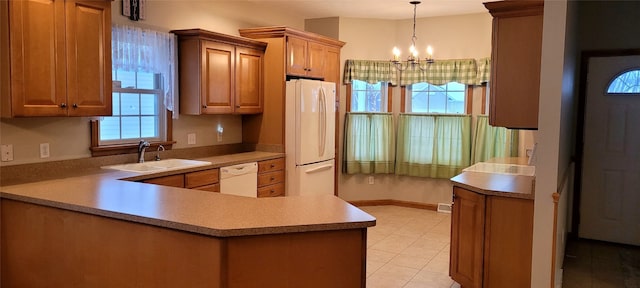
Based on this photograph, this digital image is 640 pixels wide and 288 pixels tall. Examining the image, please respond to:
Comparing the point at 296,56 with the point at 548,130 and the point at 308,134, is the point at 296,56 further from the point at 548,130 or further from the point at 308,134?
the point at 548,130

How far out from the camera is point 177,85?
4.69 m

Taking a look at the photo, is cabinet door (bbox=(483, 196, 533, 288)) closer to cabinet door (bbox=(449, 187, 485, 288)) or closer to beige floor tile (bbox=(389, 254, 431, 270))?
cabinet door (bbox=(449, 187, 485, 288))

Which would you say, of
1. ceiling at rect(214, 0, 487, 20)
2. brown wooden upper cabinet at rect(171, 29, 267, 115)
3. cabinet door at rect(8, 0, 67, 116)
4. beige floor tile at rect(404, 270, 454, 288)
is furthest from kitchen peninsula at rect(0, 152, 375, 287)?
ceiling at rect(214, 0, 487, 20)

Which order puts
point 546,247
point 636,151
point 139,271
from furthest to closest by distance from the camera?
1. point 636,151
2. point 546,247
3. point 139,271

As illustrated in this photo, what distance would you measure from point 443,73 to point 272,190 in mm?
2756

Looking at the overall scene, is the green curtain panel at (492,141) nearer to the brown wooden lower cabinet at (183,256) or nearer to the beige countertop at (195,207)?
the beige countertop at (195,207)

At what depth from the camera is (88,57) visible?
3445 mm

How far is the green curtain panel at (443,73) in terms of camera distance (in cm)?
618

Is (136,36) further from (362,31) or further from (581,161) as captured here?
(581,161)

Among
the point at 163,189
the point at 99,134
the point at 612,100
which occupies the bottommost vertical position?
the point at 163,189

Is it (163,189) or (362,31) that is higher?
(362,31)

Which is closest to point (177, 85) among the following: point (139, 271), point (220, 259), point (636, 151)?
point (139, 271)

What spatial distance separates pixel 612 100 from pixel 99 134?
485 centimetres

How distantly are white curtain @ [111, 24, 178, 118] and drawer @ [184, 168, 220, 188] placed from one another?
2.48 ft
